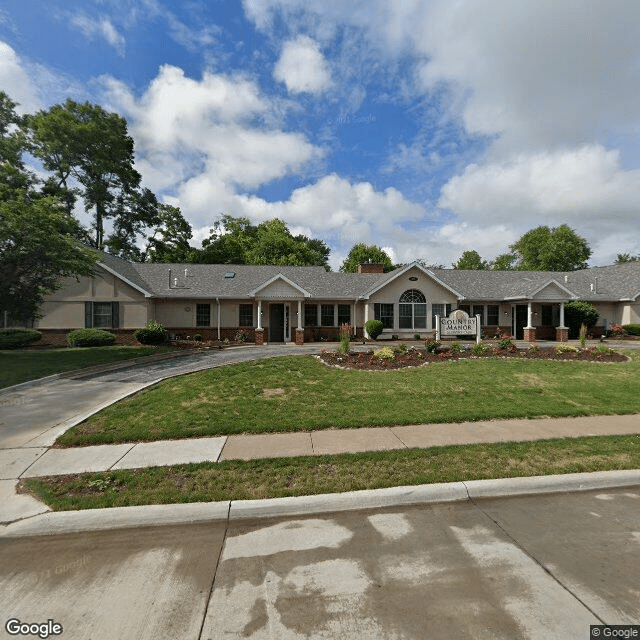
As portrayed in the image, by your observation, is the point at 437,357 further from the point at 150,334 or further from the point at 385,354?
the point at 150,334

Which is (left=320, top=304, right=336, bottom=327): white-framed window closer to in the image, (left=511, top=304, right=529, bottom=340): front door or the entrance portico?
the entrance portico

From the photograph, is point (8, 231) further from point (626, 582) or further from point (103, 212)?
point (103, 212)

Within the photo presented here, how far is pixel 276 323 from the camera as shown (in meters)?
23.6

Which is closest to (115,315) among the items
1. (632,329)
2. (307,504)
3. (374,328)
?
(374,328)

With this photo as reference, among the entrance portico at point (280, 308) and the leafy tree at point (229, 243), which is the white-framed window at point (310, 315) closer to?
the entrance portico at point (280, 308)

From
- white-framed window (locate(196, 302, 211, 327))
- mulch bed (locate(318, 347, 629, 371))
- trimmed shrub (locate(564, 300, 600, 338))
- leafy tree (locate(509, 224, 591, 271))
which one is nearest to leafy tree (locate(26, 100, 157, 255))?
white-framed window (locate(196, 302, 211, 327))

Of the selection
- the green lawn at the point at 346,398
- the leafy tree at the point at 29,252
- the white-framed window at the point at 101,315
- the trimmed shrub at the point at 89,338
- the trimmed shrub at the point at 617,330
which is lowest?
the green lawn at the point at 346,398

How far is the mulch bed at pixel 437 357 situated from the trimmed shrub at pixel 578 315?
11.9m

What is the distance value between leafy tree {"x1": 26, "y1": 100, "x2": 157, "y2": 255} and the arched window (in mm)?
31115

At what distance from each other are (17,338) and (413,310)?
2310 cm

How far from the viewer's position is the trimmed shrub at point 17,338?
60.2ft

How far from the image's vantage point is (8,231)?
1302 centimetres

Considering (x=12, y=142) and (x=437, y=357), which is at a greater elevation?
(x=12, y=142)

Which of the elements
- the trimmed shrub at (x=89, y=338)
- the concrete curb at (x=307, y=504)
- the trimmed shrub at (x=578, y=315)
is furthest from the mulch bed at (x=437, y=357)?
the trimmed shrub at (x=89, y=338)
